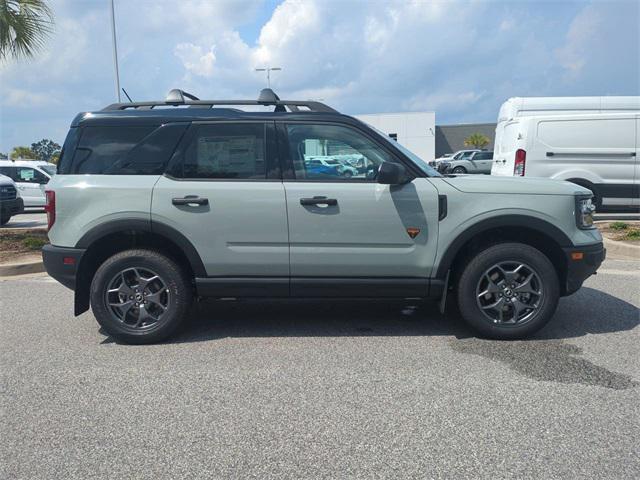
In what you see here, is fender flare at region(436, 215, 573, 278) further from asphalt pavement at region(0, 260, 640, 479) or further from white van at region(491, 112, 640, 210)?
white van at region(491, 112, 640, 210)

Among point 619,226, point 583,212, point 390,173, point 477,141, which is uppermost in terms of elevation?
point 477,141

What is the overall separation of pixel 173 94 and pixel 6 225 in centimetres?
1102

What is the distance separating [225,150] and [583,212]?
3.07 m

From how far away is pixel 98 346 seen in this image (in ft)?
15.2

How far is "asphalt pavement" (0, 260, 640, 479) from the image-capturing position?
9.12 feet

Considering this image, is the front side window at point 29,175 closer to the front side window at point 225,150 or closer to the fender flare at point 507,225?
the front side window at point 225,150

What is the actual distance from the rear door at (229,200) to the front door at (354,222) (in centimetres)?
14

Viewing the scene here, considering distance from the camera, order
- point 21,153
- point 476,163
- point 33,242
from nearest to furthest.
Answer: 1. point 33,242
2. point 476,163
3. point 21,153

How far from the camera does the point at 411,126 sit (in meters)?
55.7

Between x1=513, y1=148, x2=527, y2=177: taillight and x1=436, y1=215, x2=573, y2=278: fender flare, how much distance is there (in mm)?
7255

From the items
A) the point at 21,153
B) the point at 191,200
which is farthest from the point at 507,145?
the point at 21,153

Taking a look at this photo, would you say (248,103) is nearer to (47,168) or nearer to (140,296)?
(140,296)

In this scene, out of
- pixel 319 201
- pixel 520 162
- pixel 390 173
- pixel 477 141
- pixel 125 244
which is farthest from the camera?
pixel 477 141

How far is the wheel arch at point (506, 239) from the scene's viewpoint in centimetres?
441
